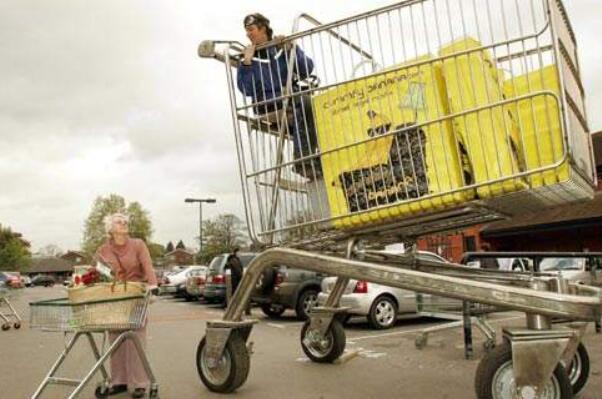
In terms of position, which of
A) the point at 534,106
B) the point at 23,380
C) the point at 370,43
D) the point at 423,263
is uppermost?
the point at 370,43

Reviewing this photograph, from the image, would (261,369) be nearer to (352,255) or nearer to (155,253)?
(352,255)

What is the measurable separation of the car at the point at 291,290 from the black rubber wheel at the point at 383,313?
194cm

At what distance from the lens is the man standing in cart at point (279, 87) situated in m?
4.64

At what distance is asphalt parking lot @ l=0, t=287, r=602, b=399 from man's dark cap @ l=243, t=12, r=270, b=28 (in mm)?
3072

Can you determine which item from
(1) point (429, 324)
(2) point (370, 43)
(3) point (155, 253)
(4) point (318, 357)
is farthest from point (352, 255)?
(3) point (155, 253)

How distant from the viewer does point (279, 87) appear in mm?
4812

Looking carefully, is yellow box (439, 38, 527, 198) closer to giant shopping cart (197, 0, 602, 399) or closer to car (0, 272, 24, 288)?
giant shopping cart (197, 0, 602, 399)

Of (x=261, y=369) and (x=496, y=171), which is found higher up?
(x=496, y=171)

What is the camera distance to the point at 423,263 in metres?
5.05

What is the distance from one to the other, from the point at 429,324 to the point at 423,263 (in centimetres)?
726

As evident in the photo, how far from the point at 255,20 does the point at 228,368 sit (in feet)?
9.34

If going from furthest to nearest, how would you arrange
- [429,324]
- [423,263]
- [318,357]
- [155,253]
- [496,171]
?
1. [155,253]
2. [429,324]
3. [318,357]
4. [423,263]
5. [496,171]

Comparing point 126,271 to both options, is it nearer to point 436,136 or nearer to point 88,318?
point 88,318

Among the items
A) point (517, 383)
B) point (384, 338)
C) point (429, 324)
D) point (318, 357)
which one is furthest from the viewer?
point (429, 324)
